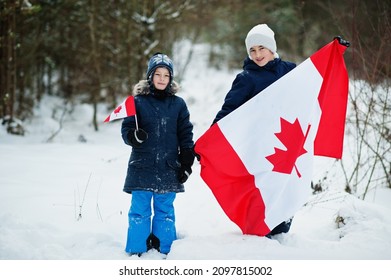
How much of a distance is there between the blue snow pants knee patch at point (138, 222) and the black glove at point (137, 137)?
473mm

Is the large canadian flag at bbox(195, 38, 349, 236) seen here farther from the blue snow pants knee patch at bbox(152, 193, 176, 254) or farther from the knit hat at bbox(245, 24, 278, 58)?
the blue snow pants knee patch at bbox(152, 193, 176, 254)

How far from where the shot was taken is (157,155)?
3078 mm

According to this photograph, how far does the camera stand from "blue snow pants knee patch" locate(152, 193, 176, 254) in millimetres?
3199

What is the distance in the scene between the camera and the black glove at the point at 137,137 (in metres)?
2.93

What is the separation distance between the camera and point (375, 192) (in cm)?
517

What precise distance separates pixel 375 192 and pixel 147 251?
369 centimetres

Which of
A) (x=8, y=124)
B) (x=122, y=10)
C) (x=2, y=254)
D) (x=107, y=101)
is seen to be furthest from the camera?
(x=107, y=101)

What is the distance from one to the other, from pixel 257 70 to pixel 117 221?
7.44 ft

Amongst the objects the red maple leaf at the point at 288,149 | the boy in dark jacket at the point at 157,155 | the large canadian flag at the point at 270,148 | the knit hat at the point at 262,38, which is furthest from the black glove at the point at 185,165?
the knit hat at the point at 262,38

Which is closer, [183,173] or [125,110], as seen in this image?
[125,110]

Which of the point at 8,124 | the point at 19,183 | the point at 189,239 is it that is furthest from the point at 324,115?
the point at 8,124

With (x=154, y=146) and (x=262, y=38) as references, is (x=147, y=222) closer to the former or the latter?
(x=154, y=146)

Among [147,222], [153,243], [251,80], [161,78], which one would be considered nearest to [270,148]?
[251,80]
